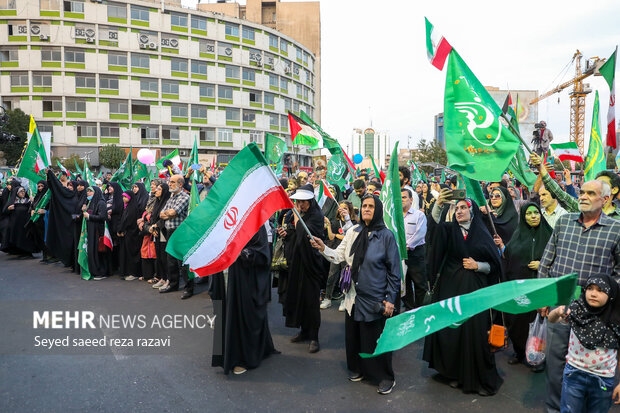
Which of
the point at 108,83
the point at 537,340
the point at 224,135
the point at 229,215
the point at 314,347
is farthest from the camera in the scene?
the point at 224,135

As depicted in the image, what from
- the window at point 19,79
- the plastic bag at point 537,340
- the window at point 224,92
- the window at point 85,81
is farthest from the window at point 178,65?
the plastic bag at point 537,340

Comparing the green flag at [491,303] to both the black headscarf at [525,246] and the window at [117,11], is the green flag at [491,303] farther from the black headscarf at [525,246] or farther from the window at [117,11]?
the window at [117,11]

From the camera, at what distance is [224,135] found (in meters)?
48.0

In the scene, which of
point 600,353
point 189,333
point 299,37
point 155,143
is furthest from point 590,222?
point 299,37

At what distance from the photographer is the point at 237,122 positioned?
48781mm

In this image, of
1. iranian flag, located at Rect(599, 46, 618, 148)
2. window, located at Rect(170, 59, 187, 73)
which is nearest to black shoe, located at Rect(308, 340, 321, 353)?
iranian flag, located at Rect(599, 46, 618, 148)

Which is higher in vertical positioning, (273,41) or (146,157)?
(273,41)

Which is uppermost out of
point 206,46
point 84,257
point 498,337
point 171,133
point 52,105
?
point 206,46

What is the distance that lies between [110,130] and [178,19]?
46.6 feet

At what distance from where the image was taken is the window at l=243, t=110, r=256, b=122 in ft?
162

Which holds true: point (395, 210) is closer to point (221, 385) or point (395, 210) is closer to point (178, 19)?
point (221, 385)

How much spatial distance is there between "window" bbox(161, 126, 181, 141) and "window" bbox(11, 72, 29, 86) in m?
13.7

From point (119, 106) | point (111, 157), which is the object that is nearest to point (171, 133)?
point (119, 106)

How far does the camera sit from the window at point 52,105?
138ft
